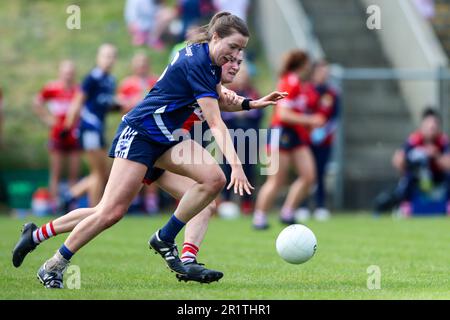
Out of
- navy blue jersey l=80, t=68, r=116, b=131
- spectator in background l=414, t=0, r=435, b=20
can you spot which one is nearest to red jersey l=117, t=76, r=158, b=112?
navy blue jersey l=80, t=68, r=116, b=131

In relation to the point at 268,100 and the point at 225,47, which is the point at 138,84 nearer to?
the point at 268,100

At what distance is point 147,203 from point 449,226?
5631 millimetres

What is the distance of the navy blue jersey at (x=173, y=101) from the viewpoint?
8125mm

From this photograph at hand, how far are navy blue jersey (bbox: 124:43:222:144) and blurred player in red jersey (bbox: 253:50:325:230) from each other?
6848 millimetres

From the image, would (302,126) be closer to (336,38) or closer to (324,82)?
(324,82)

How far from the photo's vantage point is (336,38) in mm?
23141

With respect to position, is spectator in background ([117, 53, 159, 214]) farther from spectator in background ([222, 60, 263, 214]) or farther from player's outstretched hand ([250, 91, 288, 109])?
player's outstretched hand ([250, 91, 288, 109])

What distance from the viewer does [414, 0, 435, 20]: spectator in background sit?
22.8m

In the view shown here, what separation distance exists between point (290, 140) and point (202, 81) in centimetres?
744

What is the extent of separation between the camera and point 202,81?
7973mm

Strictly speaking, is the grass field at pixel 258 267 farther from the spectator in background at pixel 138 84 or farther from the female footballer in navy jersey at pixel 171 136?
the spectator in background at pixel 138 84

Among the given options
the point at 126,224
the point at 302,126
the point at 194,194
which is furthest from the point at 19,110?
the point at 194,194

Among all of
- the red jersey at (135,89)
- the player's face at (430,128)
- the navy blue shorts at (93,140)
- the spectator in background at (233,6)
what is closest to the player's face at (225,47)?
the navy blue shorts at (93,140)

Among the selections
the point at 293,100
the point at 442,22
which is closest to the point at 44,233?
the point at 293,100
